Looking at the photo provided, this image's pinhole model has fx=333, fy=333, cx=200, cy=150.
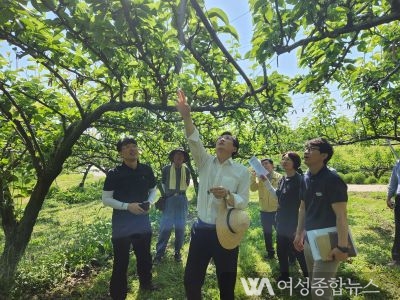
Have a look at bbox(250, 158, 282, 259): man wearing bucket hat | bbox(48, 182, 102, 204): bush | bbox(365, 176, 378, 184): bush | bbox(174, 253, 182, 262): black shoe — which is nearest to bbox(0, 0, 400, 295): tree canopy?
bbox(250, 158, 282, 259): man wearing bucket hat

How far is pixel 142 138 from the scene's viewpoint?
8070 millimetres

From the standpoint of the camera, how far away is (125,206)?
3.89 metres

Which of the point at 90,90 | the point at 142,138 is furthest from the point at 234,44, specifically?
the point at 142,138

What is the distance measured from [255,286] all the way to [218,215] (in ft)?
7.75

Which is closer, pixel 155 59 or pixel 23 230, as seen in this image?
pixel 155 59

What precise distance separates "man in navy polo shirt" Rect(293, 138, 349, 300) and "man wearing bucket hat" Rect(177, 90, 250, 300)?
666mm

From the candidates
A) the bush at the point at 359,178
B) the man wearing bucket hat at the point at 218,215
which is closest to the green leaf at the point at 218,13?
the man wearing bucket hat at the point at 218,215

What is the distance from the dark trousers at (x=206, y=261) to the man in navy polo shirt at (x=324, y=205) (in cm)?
79

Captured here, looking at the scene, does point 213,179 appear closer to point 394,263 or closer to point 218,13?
point 218,13

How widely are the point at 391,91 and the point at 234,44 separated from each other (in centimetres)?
271

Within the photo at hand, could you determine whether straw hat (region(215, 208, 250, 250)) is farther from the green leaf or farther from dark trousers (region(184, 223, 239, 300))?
the green leaf

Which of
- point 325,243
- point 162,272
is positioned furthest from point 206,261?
point 162,272

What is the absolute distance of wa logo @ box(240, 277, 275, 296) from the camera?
14.9ft

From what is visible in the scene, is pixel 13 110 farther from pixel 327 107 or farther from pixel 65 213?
pixel 65 213
